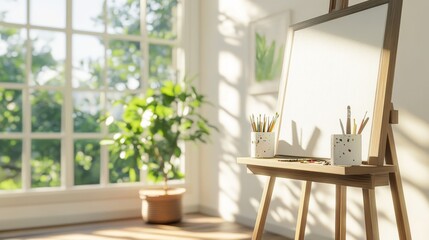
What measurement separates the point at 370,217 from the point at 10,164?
307 centimetres

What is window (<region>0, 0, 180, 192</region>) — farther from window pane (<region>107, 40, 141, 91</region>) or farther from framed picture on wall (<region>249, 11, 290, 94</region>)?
framed picture on wall (<region>249, 11, 290, 94</region>)

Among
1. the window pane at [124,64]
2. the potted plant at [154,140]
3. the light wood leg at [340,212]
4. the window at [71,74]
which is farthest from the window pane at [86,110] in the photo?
the light wood leg at [340,212]

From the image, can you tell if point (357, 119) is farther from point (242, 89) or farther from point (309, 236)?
point (242, 89)

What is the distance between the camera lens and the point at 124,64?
4.06 m

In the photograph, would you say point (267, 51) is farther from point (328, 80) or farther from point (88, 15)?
point (88, 15)

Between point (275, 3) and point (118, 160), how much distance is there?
180 cm

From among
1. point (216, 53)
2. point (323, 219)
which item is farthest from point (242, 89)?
point (323, 219)

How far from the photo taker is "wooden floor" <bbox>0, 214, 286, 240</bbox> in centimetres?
308

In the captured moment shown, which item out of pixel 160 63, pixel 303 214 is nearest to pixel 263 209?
→ pixel 303 214

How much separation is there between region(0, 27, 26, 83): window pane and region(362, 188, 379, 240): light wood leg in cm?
274

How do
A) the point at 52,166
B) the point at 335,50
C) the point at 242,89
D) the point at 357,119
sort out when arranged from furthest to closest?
the point at 52,166
the point at 242,89
the point at 335,50
the point at 357,119

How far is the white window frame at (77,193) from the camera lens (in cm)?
338

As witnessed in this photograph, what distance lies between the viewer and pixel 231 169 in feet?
12.0

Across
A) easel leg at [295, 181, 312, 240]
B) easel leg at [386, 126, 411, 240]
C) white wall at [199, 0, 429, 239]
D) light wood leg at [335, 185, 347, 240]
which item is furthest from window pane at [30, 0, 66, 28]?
easel leg at [386, 126, 411, 240]
